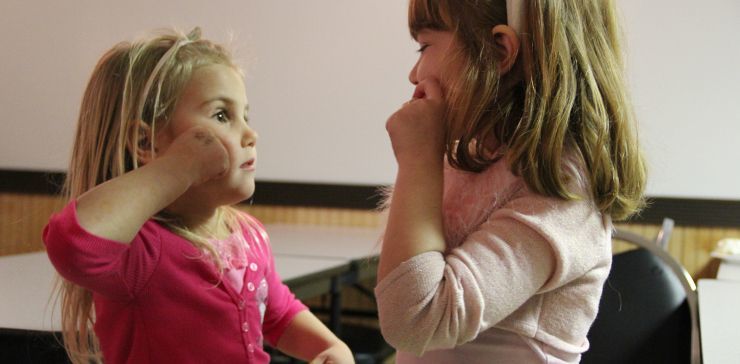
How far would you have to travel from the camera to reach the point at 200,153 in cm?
98

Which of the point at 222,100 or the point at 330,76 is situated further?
the point at 330,76

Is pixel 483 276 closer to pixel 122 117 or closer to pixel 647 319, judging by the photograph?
pixel 122 117

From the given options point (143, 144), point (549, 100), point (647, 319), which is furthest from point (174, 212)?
point (647, 319)

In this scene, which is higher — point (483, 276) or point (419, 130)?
point (419, 130)

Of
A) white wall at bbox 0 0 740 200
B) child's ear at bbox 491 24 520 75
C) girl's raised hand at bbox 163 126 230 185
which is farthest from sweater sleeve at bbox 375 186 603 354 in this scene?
white wall at bbox 0 0 740 200

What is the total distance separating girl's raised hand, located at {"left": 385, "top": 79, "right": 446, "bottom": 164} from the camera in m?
0.87

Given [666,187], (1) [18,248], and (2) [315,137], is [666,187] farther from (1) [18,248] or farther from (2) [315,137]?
(1) [18,248]

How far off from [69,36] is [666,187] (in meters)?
2.82

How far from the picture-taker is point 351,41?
3.90 meters

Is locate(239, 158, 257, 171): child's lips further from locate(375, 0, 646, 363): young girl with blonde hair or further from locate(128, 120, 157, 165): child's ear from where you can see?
locate(375, 0, 646, 363): young girl with blonde hair

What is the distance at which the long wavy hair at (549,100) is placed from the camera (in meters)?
0.86

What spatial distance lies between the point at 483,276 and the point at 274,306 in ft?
1.53

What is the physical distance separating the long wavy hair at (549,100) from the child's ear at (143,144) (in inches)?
14.7

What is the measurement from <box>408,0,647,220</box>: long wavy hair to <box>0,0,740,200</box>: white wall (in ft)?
8.65
